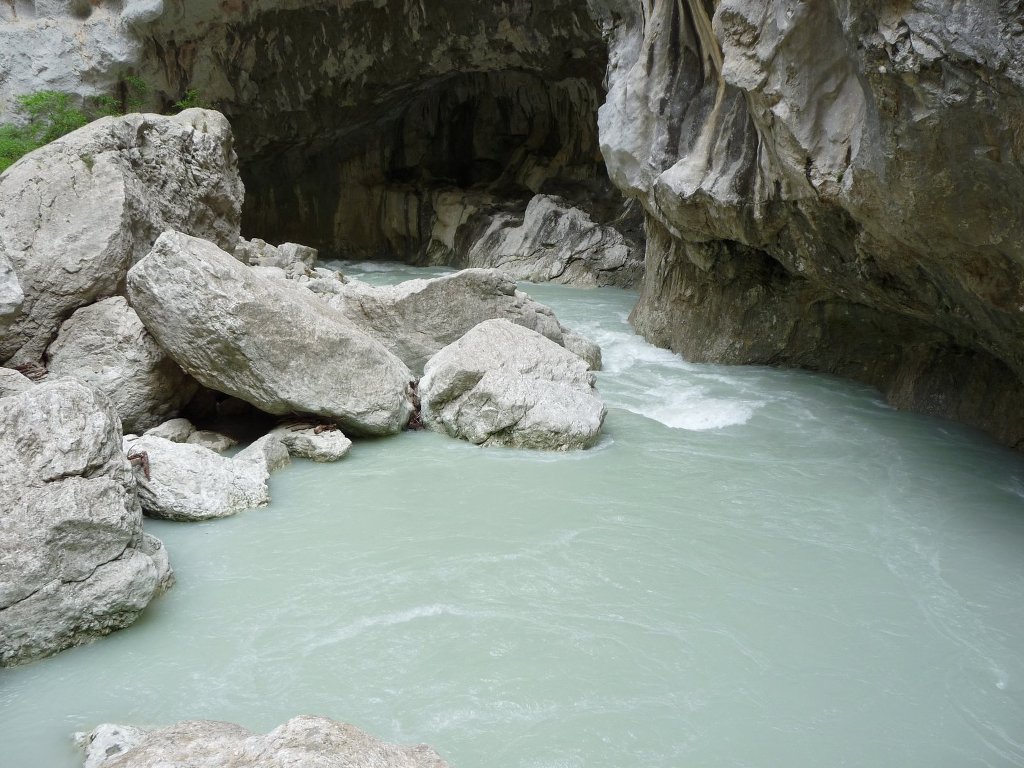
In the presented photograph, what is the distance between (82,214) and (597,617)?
16.0ft

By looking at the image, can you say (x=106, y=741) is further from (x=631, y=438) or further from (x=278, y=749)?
(x=631, y=438)

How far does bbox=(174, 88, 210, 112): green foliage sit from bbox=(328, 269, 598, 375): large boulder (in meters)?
9.80

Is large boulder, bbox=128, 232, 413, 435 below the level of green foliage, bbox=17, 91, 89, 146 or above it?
below

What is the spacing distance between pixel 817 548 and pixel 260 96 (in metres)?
17.2

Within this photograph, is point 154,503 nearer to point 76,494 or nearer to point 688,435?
point 76,494

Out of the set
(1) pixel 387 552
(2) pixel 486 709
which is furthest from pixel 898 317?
(2) pixel 486 709

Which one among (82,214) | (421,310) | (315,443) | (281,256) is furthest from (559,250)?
(315,443)

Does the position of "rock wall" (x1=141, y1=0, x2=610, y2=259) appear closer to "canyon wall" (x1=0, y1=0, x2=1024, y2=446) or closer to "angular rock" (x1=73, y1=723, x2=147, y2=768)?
"canyon wall" (x1=0, y1=0, x2=1024, y2=446)

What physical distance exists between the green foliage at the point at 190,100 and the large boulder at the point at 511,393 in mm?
11603

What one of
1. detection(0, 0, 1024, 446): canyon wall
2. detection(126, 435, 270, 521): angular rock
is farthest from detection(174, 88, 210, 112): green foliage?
detection(126, 435, 270, 521): angular rock

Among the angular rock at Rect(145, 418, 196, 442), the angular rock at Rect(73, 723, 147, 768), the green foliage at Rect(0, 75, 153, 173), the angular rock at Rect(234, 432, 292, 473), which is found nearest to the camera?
the angular rock at Rect(73, 723, 147, 768)

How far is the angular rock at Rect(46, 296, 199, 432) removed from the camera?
5.56 metres

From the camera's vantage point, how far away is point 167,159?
724cm

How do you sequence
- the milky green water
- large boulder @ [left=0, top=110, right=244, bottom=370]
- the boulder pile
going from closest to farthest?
the milky green water
the boulder pile
large boulder @ [left=0, top=110, right=244, bottom=370]
